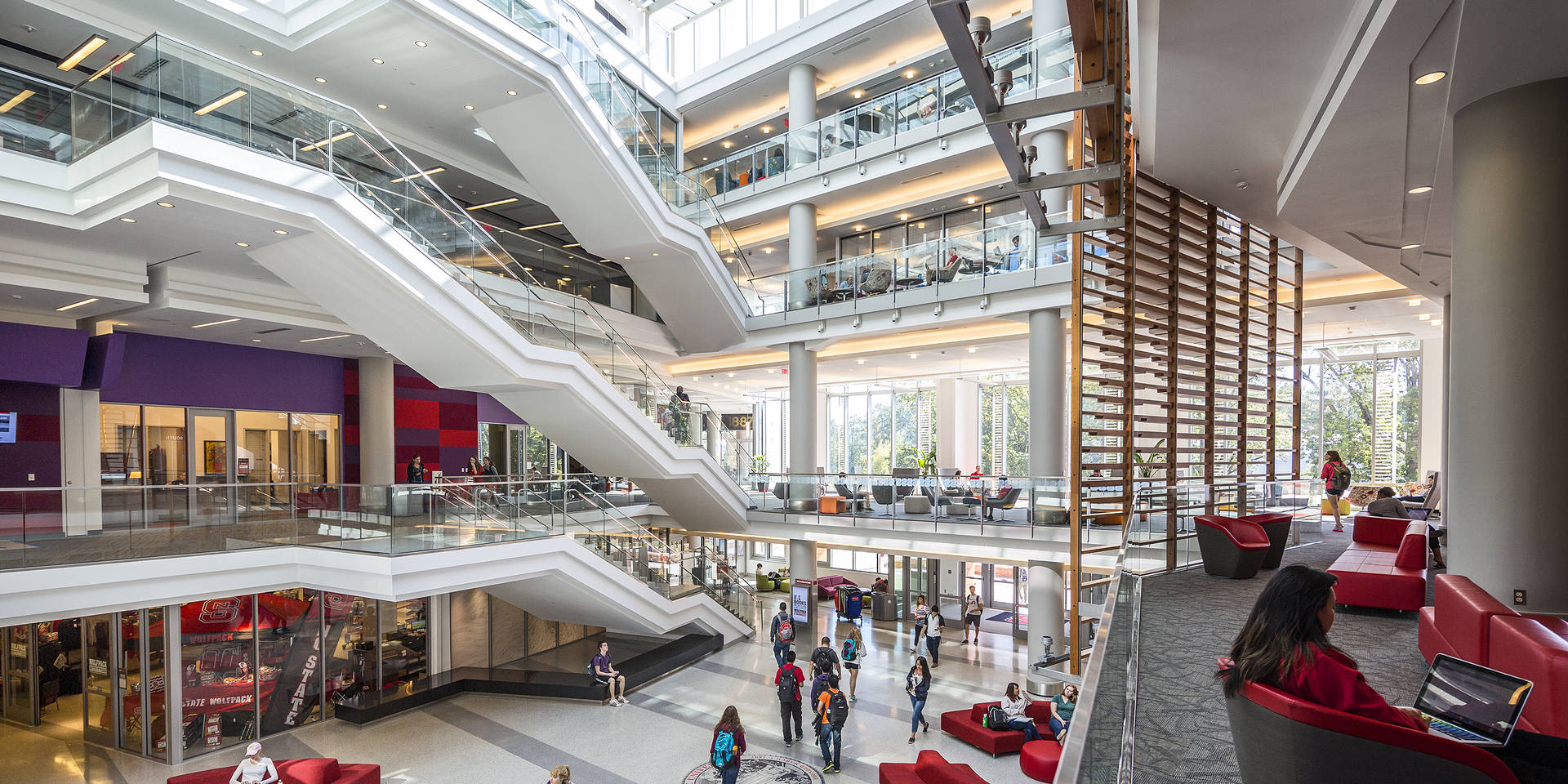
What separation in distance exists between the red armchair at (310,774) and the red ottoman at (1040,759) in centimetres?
751

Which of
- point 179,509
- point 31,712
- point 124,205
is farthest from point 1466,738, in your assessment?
point 31,712

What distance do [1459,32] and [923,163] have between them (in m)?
11.9

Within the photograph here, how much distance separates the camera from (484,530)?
10.4m

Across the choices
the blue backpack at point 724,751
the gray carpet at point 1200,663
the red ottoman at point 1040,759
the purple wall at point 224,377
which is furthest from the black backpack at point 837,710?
the purple wall at point 224,377

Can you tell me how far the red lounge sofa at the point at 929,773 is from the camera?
25.6ft

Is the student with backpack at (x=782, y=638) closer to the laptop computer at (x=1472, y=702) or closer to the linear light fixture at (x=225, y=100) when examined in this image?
the laptop computer at (x=1472, y=702)

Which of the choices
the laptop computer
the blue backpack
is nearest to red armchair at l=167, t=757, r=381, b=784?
the blue backpack

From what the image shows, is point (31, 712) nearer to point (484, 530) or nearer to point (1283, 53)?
point (484, 530)

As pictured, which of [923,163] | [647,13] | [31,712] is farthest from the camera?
[647,13]

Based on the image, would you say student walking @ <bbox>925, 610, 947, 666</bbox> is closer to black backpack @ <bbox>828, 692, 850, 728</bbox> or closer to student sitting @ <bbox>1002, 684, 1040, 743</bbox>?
student sitting @ <bbox>1002, 684, 1040, 743</bbox>

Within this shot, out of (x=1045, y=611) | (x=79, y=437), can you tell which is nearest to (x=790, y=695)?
(x=1045, y=611)

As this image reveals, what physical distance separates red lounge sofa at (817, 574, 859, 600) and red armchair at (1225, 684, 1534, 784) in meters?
17.8

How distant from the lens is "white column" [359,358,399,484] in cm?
1639

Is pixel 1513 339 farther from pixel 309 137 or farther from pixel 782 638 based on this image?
pixel 309 137
